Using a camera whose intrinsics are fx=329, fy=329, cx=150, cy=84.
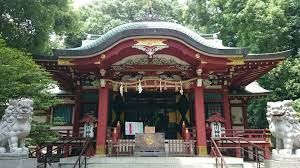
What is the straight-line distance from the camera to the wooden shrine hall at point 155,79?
1205 centimetres

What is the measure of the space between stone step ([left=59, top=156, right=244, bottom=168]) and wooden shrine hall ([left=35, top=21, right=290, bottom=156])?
50.4 inches

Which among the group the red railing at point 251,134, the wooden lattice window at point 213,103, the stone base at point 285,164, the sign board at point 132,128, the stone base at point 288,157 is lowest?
the stone base at point 285,164

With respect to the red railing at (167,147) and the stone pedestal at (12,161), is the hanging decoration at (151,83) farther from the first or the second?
the stone pedestal at (12,161)

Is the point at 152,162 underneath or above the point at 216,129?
underneath

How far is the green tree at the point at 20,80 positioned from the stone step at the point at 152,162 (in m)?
2.39

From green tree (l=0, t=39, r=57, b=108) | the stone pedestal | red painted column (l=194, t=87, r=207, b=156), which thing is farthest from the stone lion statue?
red painted column (l=194, t=87, r=207, b=156)

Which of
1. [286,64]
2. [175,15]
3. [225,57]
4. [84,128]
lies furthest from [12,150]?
[175,15]

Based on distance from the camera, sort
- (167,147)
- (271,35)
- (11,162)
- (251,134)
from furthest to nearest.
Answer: (271,35), (251,134), (167,147), (11,162)

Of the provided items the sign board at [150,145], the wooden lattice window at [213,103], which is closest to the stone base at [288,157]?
the sign board at [150,145]

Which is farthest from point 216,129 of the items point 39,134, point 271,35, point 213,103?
point 271,35

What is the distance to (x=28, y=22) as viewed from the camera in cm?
1580

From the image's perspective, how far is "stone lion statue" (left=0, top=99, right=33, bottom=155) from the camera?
24.6ft

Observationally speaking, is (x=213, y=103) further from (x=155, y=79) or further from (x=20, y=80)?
(x=20, y=80)

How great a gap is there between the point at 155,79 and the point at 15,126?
21.6ft
